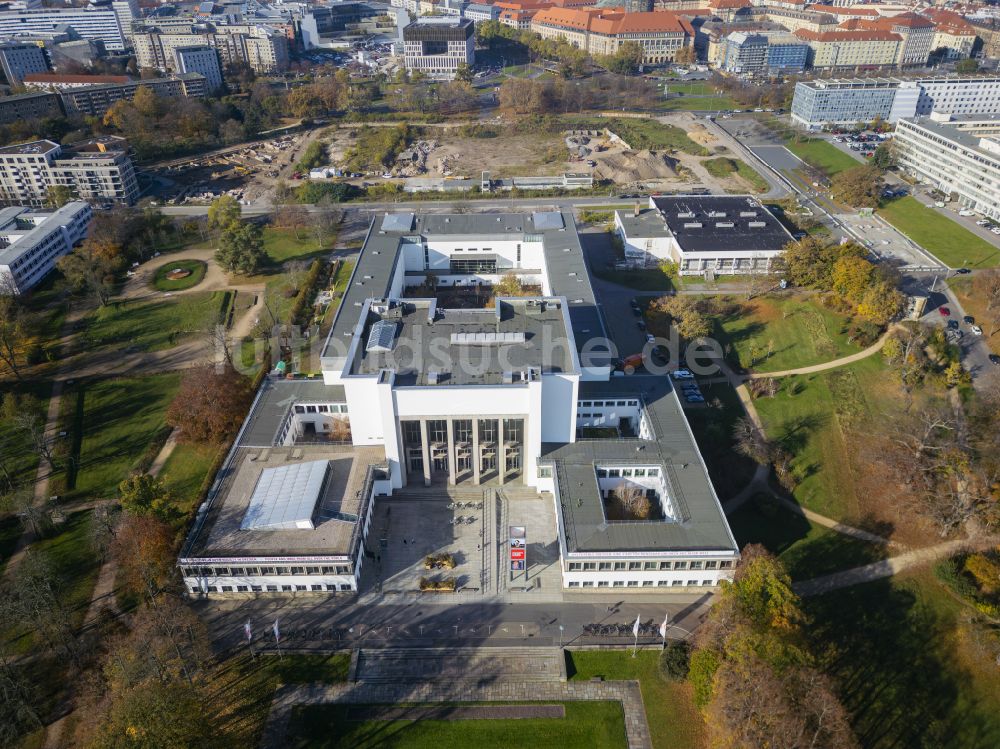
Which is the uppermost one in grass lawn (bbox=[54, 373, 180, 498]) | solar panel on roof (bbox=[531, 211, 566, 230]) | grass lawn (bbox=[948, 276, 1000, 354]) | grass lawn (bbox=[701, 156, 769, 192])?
solar panel on roof (bbox=[531, 211, 566, 230])

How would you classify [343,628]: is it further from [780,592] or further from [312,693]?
[780,592]

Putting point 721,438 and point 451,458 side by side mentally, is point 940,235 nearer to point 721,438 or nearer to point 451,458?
point 721,438

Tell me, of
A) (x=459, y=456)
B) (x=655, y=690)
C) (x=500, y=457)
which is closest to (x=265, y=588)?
(x=459, y=456)

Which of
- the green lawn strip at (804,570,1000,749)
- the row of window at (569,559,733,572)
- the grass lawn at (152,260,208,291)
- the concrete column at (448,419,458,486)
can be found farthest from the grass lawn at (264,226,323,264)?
the green lawn strip at (804,570,1000,749)

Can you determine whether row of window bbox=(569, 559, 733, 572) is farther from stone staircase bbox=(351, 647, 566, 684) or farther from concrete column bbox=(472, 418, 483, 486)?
concrete column bbox=(472, 418, 483, 486)

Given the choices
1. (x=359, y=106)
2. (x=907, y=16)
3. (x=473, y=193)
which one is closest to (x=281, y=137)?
(x=359, y=106)
